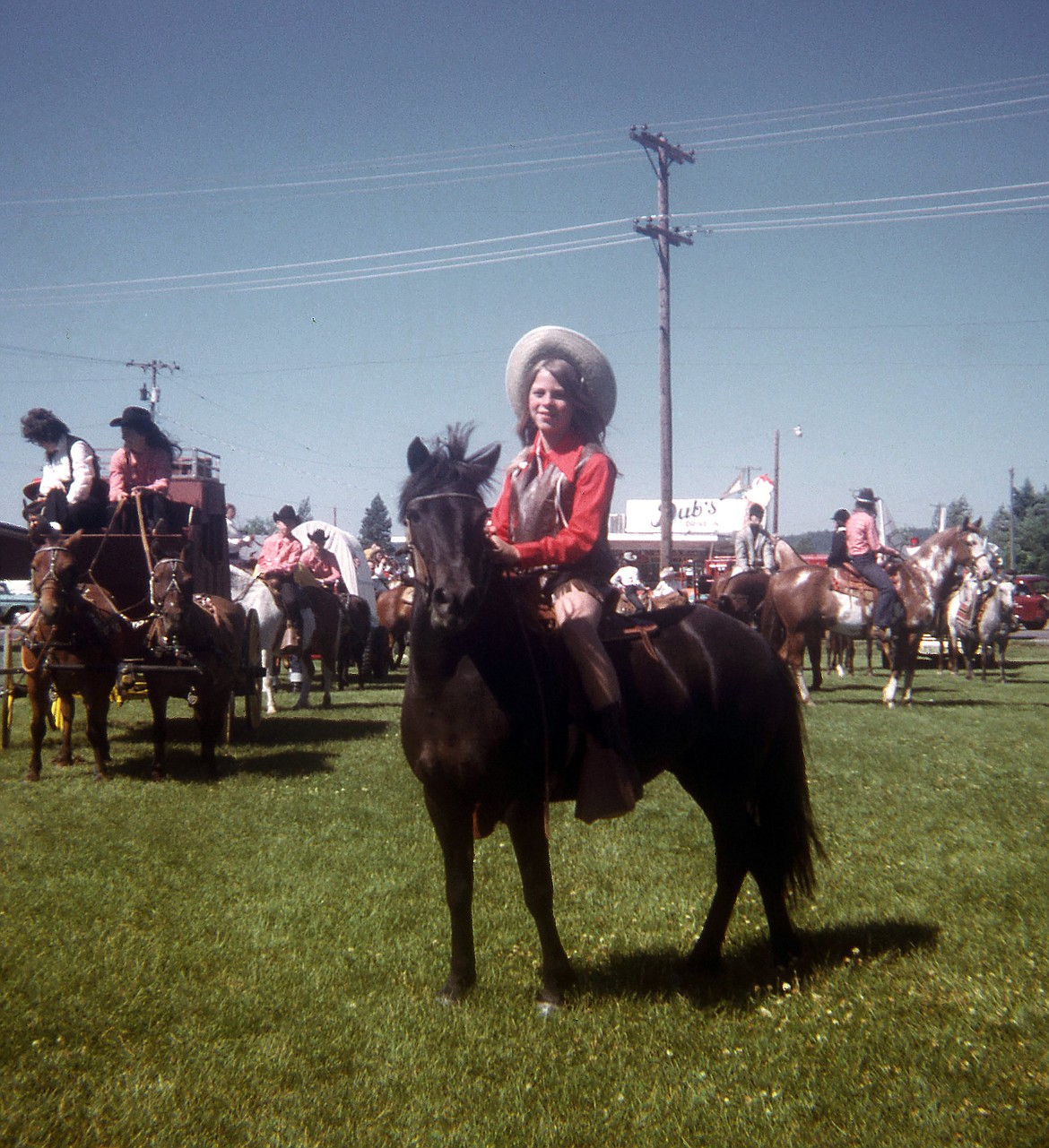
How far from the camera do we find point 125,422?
10039 mm

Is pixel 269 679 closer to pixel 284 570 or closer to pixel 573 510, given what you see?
pixel 284 570

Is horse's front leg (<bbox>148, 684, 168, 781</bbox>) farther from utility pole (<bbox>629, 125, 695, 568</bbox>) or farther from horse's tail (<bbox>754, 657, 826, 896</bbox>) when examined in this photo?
utility pole (<bbox>629, 125, 695, 568</bbox>)

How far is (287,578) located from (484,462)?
1138 centimetres

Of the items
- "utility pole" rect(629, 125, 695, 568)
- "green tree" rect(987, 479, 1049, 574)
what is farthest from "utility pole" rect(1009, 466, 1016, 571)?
"utility pole" rect(629, 125, 695, 568)

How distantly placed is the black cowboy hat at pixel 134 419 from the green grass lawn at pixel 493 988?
11.3ft

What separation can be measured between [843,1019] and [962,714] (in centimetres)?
1160

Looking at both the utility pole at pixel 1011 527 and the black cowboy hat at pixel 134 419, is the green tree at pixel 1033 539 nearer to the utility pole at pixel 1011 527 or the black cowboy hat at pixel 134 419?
the utility pole at pixel 1011 527

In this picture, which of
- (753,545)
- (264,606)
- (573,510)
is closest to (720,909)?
(573,510)

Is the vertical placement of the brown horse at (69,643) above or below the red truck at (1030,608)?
above

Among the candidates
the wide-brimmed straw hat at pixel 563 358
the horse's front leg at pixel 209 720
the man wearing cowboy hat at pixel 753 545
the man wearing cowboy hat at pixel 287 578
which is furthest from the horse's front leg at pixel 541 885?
the man wearing cowboy hat at pixel 753 545

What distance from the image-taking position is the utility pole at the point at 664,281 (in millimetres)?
25750

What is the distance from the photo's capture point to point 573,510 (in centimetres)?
448

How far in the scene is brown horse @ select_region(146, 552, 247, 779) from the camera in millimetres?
9305

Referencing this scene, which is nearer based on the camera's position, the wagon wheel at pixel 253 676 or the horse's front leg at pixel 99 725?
the horse's front leg at pixel 99 725
